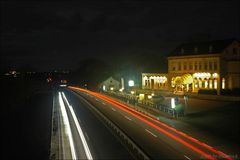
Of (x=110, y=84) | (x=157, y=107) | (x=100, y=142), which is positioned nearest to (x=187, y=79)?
(x=157, y=107)

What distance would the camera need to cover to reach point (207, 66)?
69.4 metres

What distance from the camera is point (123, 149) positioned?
25547 mm

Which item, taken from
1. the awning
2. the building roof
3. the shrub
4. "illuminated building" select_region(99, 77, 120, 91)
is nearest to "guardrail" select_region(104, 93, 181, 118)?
the awning

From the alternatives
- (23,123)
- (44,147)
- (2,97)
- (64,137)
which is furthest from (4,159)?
(2,97)

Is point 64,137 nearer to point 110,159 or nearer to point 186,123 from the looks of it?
point 110,159

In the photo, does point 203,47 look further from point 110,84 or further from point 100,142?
point 100,142

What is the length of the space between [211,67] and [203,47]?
6438mm

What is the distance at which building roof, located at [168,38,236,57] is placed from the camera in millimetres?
68875

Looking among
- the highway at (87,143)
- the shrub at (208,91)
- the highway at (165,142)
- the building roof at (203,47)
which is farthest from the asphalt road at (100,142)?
the building roof at (203,47)

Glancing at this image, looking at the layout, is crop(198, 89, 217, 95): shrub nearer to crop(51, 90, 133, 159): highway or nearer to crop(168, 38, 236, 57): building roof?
crop(168, 38, 236, 57): building roof

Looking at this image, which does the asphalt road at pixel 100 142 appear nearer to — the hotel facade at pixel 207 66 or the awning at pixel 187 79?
the awning at pixel 187 79

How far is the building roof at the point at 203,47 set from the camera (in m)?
68.9

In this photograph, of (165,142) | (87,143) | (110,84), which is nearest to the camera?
(165,142)

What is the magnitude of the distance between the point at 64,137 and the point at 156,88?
2152 inches
